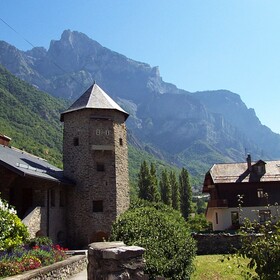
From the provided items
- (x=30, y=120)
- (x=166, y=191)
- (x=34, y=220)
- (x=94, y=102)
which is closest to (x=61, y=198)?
(x=34, y=220)

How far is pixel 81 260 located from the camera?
16.7 meters

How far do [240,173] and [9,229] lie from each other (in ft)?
110

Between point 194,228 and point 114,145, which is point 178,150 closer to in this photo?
point 194,228

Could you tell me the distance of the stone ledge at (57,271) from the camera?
10.3 metres

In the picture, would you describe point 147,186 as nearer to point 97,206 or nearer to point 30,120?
point 97,206

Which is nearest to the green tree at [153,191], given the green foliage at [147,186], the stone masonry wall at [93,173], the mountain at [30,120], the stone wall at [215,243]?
the green foliage at [147,186]

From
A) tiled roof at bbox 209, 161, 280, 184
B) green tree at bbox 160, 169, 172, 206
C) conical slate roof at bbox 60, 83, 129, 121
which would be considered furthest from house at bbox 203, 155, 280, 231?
green tree at bbox 160, 169, 172, 206

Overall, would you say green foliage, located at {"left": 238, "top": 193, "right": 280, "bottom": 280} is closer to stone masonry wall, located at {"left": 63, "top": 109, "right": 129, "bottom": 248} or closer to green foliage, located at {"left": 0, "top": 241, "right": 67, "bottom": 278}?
green foliage, located at {"left": 0, "top": 241, "right": 67, "bottom": 278}

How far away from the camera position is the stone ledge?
10285mm

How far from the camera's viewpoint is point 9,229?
11.3 metres

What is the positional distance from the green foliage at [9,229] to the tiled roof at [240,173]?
3006 centimetres

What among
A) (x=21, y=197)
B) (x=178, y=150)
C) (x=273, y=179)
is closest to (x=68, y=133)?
(x=21, y=197)

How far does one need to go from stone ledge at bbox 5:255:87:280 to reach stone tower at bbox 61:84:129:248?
10259 millimetres

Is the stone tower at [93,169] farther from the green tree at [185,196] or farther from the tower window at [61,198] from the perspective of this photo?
the green tree at [185,196]
